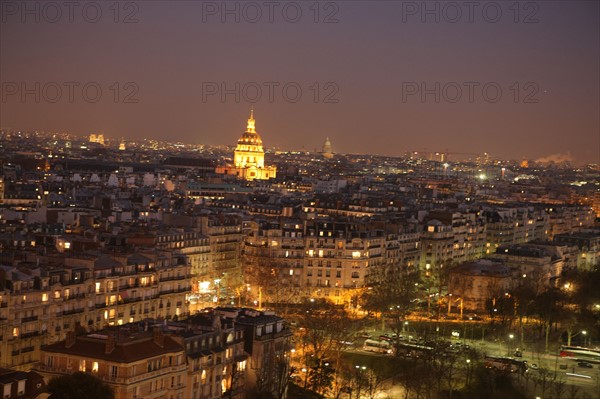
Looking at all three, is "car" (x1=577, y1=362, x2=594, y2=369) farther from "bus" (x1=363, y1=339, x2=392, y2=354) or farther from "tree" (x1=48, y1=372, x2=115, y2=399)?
"tree" (x1=48, y1=372, x2=115, y2=399)

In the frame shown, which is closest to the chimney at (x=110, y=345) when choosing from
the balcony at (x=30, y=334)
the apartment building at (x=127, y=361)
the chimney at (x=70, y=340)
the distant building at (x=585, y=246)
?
the apartment building at (x=127, y=361)

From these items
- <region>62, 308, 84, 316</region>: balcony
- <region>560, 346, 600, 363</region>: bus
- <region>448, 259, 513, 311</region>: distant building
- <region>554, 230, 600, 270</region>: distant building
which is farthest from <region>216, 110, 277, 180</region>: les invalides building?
<region>62, 308, 84, 316</region>: balcony

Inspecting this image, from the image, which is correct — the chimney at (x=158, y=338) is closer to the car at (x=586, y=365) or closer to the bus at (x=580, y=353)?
the car at (x=586, y=365)

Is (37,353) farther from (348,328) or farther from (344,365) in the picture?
(348,328)

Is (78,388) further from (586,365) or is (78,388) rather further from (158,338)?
(586,365)

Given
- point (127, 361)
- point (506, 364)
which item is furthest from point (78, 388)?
point (506, 364)
